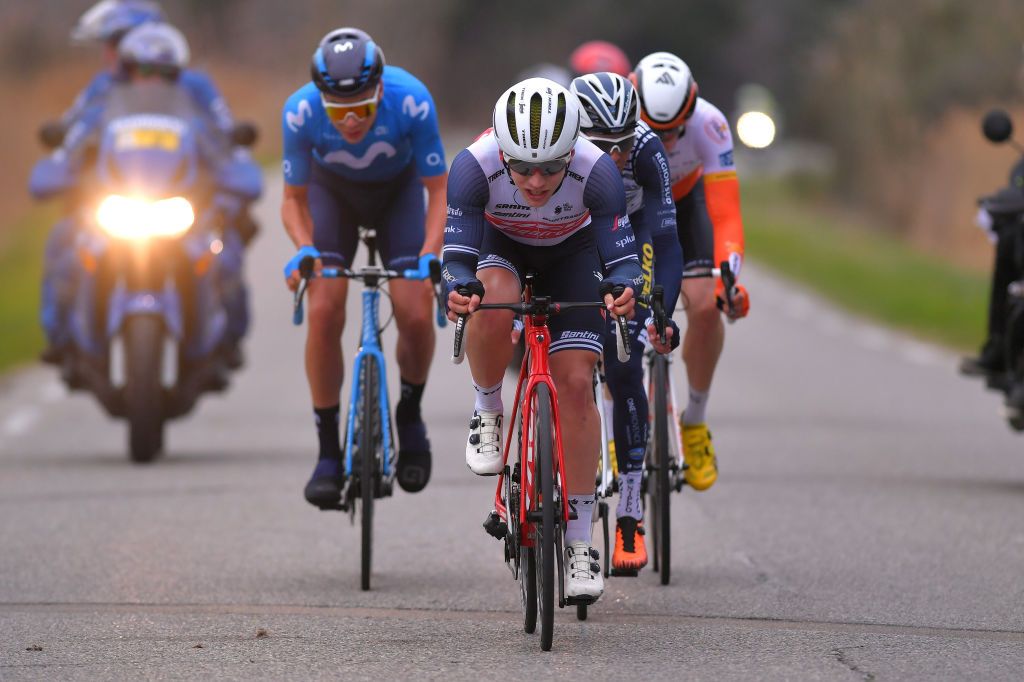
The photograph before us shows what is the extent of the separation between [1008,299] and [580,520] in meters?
5.62

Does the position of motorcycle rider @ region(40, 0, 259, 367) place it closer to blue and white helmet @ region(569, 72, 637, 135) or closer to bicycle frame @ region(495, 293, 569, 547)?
blue and white helmet @ region(569, 72, 637, 135)

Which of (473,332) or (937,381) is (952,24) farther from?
(473,332)

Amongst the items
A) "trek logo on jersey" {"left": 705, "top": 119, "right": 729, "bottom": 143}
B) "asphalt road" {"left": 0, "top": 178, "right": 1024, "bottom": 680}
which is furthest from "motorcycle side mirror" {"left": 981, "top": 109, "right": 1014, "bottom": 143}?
"trek logo on jersey" {"left": 705, "top": 119, "right": 729, "bottom": 143}

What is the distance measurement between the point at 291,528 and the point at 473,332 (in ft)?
9.95

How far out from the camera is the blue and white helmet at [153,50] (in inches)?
548

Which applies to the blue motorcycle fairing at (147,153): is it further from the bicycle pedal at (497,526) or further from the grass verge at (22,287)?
the grass verge at (22,287)

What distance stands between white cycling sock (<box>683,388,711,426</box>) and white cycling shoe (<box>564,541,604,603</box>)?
237 centimetres

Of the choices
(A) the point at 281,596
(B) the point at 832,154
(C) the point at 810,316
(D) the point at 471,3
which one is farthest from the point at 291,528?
(D) the point at 471,3

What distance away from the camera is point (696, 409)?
1004 centimetres

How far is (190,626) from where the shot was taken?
8047mm

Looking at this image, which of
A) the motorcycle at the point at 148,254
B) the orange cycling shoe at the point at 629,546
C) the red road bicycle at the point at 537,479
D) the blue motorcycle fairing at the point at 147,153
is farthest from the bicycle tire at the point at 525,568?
the blue motorcycle fairing at the point at 147,153

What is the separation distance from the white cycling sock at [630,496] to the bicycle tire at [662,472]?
0.66ft

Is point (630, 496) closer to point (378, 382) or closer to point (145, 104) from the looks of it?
point (378, 382)

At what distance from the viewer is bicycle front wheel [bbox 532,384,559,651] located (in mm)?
7223
